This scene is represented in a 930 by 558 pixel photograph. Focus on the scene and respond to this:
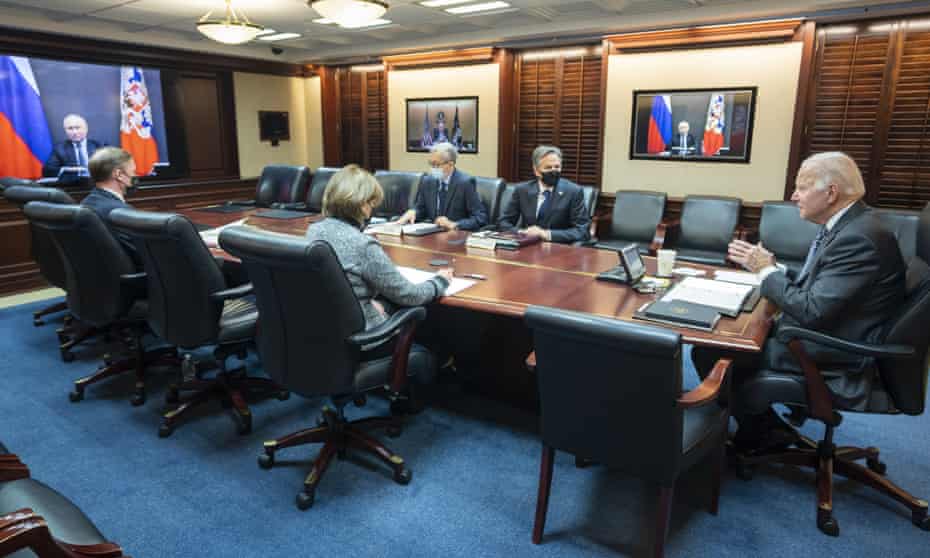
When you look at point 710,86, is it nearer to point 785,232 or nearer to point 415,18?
point 785,232

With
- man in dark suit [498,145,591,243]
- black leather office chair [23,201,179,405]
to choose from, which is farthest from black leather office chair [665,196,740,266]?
black leather office chair [23,201,179,405]

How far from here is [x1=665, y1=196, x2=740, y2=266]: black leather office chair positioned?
4.61 m

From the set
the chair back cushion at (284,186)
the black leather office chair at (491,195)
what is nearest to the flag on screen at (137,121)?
the chair back cushion at (284,186)

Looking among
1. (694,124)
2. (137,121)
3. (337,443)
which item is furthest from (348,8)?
(137,121)

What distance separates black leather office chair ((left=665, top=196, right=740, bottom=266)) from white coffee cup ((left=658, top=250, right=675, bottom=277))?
85.3 inches

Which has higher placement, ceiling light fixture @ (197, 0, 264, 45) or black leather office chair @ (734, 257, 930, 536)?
ceiling light fixture @ (197, 0, 264, 45)

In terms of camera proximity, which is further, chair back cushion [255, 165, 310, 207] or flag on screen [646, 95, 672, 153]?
chair back cushion [255, 165, 310, 207]

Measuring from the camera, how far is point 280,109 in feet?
24.2

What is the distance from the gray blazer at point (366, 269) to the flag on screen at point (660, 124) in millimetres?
3715

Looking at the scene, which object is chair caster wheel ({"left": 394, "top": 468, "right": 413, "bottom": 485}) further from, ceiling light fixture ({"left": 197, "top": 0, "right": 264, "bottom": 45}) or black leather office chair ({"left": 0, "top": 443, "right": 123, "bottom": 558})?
ceiling light fixture ({"left": 197, "top": 0, "right": 264, "bottom": 45})

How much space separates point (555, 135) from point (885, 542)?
14.6 ft

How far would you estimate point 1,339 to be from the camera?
3.75 metres

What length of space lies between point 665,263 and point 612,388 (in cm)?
113

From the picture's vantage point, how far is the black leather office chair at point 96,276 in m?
2.61
